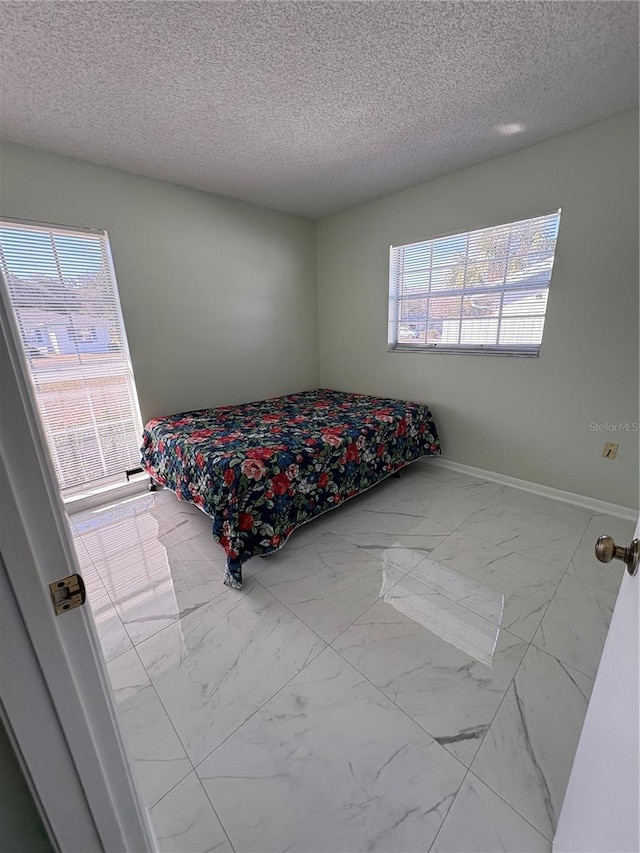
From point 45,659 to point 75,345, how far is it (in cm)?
244

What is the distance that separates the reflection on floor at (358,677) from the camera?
92 centimetres

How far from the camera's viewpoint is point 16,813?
0.54m

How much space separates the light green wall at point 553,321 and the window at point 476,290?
0.25ft

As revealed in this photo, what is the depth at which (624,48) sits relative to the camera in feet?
4.68

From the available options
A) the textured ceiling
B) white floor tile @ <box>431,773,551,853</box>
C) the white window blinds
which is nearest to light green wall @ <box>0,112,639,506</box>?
the white window blinds

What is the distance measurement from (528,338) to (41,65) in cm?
299

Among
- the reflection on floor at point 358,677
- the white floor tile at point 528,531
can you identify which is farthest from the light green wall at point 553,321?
the reflection on floor at point 358,677

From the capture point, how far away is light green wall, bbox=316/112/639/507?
78.7 inches

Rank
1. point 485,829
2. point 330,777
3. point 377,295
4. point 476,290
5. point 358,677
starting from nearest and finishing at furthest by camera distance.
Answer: point 485,829
point 330,777
point 358,677
point 476,290
point 377,295

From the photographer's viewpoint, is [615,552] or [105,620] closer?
[615,552]

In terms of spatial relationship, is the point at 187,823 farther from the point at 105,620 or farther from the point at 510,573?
the point at 510,573

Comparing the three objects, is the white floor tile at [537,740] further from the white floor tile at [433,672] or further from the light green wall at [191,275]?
the light green wall at [191,275]

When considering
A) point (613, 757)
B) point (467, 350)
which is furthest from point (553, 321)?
point (613, 757)

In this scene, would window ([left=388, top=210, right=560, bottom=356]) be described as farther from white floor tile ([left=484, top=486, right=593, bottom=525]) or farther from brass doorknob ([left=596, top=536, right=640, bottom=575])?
brass doorknob ([left=596, top=536, right=640, bottom=575])
